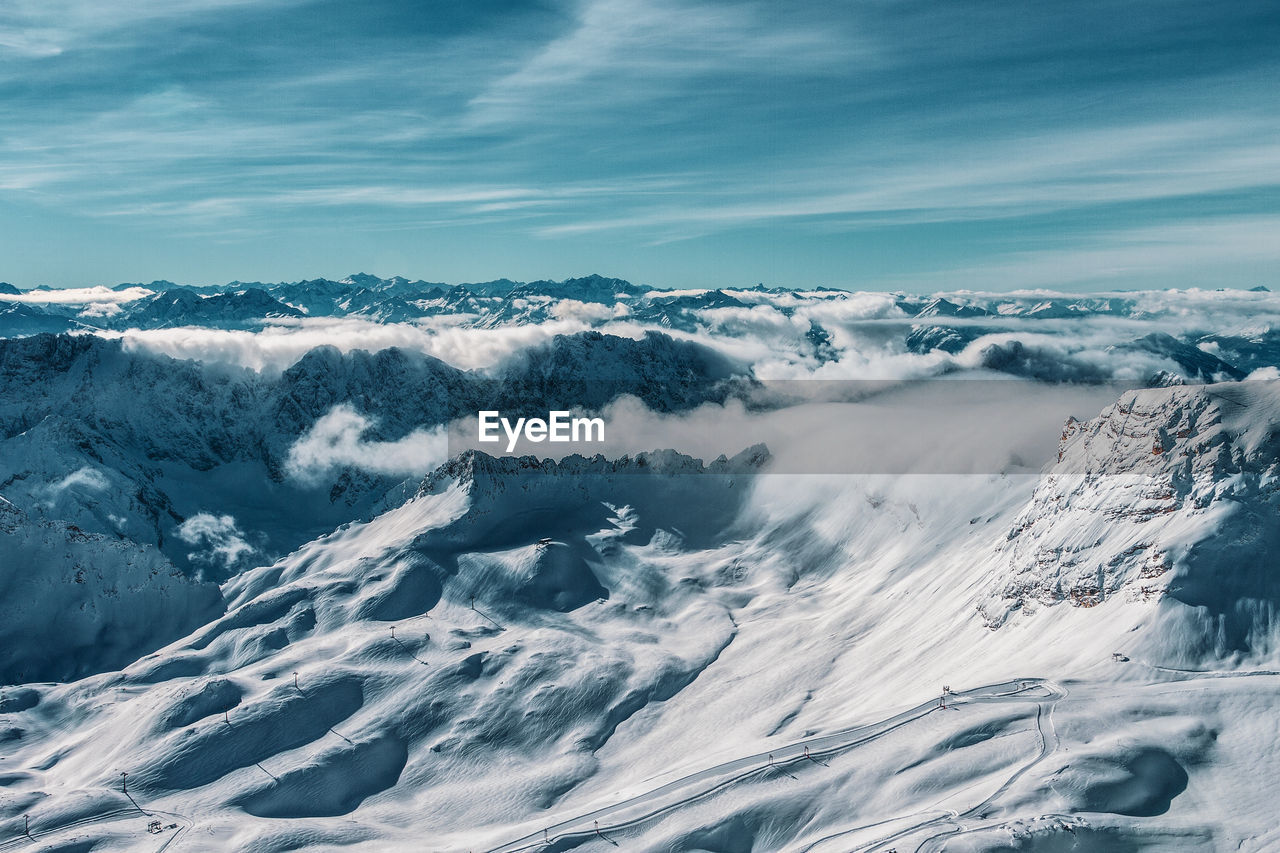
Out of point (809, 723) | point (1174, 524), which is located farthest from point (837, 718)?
point (1174, 524)

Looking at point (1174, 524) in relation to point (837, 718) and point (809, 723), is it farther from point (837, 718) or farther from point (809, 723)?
point (809, 723)

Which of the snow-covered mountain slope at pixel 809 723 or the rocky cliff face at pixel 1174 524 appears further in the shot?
the rocky cliff face at pixel 1174 524

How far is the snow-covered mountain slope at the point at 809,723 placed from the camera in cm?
9062

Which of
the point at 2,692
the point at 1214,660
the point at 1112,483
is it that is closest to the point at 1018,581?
the point at 1112,483

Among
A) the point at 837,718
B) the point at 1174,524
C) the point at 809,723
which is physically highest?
the point at 1174,524

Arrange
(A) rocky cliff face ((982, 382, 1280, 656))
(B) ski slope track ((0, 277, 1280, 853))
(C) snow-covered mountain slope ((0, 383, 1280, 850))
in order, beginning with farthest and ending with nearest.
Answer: (A) rocky cliff face ((982, 382, 1280, 656)), (B) ski slope track ((0, 277, 1280, 853)), (C) snow-covered mountain slope ((0, 383, 1280, 850))

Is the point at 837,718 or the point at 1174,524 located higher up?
the point at 1174,524

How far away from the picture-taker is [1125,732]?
94125mm

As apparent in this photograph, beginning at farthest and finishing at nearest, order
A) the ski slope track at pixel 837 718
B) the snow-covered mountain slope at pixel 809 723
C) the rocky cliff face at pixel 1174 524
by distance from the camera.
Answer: the rocky cliff face at pixel 1174 524 → the ski slope track at pixel 837 718 → the snow-covered mountain slope at pixel 809 723

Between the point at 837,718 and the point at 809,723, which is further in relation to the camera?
the point at 809,723

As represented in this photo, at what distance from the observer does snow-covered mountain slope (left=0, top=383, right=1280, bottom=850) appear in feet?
297

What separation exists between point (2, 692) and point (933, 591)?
8125 inches

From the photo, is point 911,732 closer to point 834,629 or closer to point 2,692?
point 834,629

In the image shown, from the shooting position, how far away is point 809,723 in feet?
431
